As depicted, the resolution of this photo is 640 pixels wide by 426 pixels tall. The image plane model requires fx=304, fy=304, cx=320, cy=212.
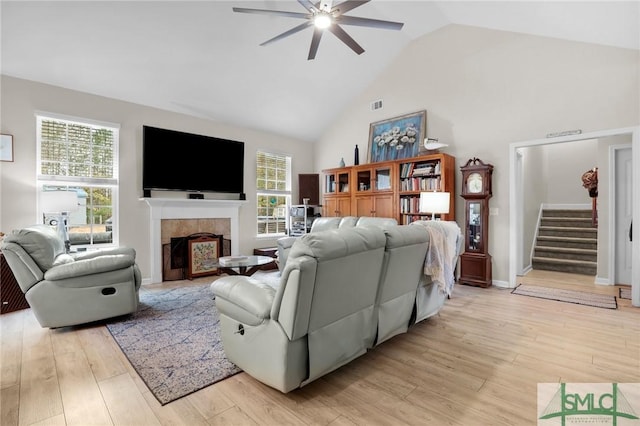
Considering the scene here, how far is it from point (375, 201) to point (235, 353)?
3907mm

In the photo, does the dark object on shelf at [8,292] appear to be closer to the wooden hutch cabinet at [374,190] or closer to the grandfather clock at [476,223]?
the wooden hutch cabinet at [374,190]

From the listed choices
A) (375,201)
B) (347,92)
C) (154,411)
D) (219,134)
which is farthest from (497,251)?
(219,134)

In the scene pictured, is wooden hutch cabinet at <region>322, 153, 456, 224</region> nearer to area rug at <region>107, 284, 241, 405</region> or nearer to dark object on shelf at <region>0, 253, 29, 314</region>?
area rug at <region>107, 284, 241, 405</region>

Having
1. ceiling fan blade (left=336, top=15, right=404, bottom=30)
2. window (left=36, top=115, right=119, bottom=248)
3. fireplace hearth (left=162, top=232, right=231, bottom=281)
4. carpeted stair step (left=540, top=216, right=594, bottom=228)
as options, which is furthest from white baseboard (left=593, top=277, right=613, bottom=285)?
window (left=36, top=115, right=119, bottom=248)

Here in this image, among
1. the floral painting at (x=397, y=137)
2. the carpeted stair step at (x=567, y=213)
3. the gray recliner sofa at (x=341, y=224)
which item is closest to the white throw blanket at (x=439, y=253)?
the gray recliner sofa at (x=341, y=224)

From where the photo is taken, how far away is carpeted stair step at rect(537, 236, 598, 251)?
5.79m

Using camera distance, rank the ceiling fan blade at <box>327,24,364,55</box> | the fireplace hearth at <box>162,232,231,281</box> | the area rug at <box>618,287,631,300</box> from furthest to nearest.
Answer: the fireplace hearth at <box>162,232,231,281</box>
the area rug at <box>618,287,631,300</box>
the ceiling fan blade at <box>327,24,364,55</box>

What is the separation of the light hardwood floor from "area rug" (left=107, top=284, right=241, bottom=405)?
8 cm

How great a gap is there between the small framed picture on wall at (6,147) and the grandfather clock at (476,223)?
600cm

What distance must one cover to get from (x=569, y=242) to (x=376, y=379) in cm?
618

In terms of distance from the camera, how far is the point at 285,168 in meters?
6.74

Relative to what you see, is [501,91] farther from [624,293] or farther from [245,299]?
[245,299]

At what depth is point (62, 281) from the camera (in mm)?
2803

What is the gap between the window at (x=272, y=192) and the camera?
247 inches
